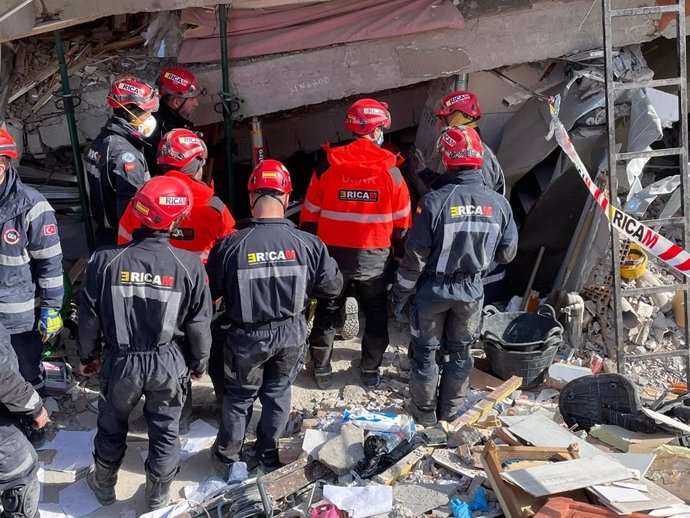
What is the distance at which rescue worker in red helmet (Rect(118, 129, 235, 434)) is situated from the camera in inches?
212

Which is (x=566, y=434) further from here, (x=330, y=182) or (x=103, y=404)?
(x=103, y=404)

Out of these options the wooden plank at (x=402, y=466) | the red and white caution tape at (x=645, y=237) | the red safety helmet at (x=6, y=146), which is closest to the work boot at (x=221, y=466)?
the wooden plank at (x=402, y=466)

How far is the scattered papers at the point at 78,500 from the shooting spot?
5066mm

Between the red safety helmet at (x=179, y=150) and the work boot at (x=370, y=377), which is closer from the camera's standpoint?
the red safety helmet at (x=179, y=150)

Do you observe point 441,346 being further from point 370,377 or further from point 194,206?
point 194,206

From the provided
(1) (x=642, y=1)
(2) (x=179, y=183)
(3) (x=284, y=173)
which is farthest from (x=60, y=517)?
(1) (x=642, y=1)

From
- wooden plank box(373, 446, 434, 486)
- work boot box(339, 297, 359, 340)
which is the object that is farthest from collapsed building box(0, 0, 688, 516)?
wooden plank box(373, 446, 434, 486)

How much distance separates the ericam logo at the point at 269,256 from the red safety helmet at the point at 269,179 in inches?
16.2

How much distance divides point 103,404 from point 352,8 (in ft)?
13.7

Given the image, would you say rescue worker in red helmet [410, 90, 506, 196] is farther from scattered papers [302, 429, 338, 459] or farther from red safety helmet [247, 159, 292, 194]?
scattered papers [302, 429, 338, 459]

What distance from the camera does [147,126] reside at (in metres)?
6.07

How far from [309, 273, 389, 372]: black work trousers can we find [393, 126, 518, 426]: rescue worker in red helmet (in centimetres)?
38

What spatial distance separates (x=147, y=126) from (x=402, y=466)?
10.8 ft

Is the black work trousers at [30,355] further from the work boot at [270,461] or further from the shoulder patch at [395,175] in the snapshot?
the shoulder patch at [395,175]
